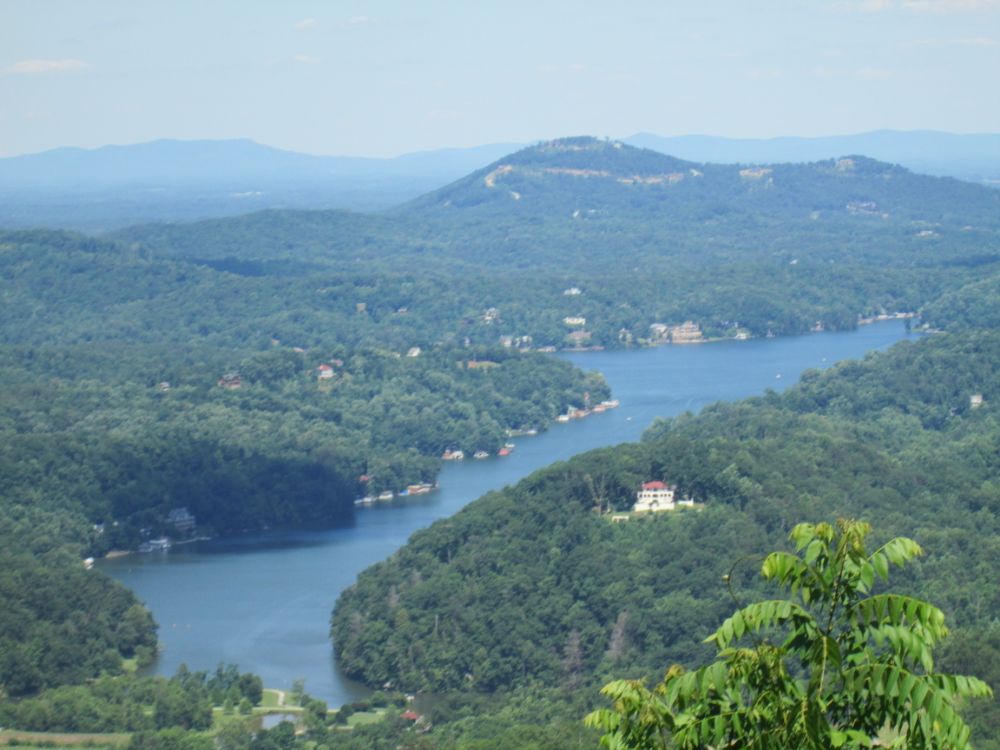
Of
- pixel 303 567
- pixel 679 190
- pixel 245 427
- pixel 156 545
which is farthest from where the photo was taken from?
pixel 679 190

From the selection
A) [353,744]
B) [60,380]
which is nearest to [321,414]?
[60,380]

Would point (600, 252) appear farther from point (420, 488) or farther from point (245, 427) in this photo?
point (420, 488)

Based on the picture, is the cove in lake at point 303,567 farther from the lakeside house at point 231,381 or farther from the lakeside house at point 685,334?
the lakeside house at point 685,334

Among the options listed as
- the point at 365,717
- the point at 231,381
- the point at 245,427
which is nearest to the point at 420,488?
the point at 245,427

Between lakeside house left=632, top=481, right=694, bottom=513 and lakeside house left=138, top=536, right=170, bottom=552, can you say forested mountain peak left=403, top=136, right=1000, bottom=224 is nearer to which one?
lakeside house left=138, top=536, right=170, bottom=552

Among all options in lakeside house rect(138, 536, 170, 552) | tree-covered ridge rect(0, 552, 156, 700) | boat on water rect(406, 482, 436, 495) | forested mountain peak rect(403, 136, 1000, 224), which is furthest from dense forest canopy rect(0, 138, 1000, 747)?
forested mountain peak rect(403, 136, 1000, 224)

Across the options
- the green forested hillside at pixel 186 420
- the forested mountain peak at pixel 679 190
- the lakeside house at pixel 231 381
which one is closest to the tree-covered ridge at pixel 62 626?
the green forested hillside at pixel 186 420

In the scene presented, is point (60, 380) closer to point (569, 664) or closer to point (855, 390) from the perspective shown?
point (855, 390)
